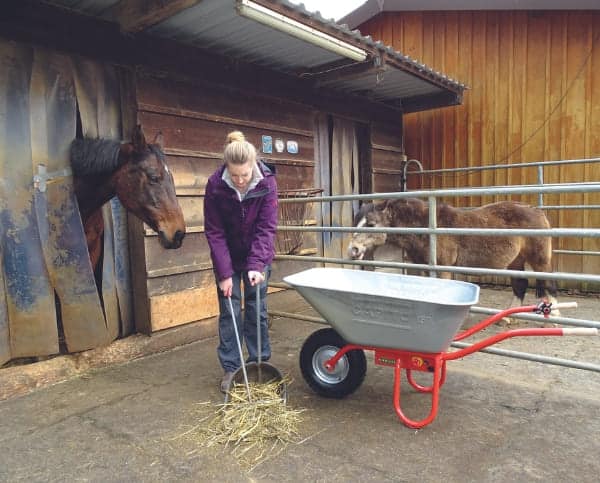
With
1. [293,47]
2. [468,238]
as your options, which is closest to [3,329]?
[293,47]

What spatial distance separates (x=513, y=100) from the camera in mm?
6711

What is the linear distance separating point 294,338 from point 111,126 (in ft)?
8.39

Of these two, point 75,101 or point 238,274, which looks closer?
point 238,274

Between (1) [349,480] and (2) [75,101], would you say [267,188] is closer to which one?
(1) [349,480]

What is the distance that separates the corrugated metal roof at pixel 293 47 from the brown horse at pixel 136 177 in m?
1.11

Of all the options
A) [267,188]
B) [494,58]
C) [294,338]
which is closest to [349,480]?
[267,188]

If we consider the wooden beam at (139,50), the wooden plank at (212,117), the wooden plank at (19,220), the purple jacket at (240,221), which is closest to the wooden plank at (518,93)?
the wooden beam at (139,50)

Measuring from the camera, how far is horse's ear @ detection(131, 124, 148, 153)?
310 centimetres

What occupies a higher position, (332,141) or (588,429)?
(332,141)

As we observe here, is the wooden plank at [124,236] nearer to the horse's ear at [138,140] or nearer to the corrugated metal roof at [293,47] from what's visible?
the corrugated metal roof at [293,47]

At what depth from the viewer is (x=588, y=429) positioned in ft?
7.61

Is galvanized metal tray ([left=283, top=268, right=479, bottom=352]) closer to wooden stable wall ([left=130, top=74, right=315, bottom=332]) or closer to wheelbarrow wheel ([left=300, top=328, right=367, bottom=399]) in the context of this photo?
wheelbarrow wheel ([left=300, top=328, right=367, bottom=399])

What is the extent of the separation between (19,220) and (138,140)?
104 centimetres

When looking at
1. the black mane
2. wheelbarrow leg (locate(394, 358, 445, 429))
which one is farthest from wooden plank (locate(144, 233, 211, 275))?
wheelbarrow leg (locate(394, 358, 445, 429))
